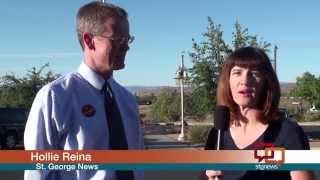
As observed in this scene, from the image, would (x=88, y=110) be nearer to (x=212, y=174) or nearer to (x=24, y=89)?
(x=212, y=174)

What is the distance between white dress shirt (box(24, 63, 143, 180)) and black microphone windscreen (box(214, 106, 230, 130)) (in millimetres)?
629

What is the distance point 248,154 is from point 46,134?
1.19 meters

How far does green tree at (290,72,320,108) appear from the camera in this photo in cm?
5362

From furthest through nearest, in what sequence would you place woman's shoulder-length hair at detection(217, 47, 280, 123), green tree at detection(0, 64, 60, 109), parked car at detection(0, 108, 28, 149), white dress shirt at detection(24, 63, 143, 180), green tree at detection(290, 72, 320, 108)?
green tree at detection(290, 72, 320, 108) < green tree at detection(0, 64, 60, 109) < parked car at detection(0, 108, 28, 149) < woman's shoulder-length hair at detection(217, 47, 280, 123) < white dress shirt at detection(24, 63, 143, 180)

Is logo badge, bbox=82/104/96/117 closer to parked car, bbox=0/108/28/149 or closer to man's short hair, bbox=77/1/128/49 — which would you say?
man's short hair, bbox=77/1/128/49

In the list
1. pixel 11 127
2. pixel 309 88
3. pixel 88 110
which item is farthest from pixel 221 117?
pixel 309 88

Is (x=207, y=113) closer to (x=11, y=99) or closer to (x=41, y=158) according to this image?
(x=11, y=99)

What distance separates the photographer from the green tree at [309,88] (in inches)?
2111

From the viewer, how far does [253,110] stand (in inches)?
140

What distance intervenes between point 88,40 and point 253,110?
0.99 meters

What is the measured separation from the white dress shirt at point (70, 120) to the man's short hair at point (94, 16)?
0.21 meters

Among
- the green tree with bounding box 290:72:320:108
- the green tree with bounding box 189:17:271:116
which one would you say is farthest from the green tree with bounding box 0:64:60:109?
the green tree with bounding box 290:72:320:108

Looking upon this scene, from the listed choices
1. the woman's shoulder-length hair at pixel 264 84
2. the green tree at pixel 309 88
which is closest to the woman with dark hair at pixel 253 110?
the woman's shoulder-length hair at pixel 264 84

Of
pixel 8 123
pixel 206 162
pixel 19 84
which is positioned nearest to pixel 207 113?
pixel 8 123
